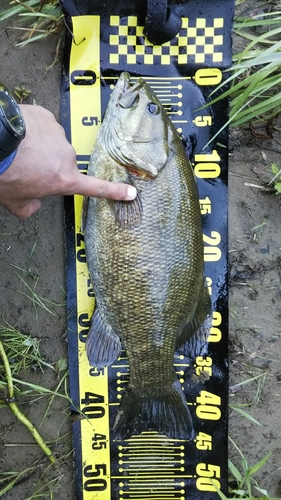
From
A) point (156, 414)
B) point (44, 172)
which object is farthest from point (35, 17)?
point (156, 414)

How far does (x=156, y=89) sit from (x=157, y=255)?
3.11 feet

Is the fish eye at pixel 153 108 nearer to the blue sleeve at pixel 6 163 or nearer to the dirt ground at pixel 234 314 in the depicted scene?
the dirt ground at pixel 234 314

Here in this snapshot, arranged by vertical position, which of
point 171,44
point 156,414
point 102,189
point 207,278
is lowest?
point 156,414

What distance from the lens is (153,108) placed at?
2203 mm

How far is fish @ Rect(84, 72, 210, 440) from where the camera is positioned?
216 centimetres

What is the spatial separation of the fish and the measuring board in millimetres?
227

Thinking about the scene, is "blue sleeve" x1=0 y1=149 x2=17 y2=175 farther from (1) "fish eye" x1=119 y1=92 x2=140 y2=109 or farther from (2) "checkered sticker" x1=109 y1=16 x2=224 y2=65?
(2) "checkered sticker" x1=109 y1=16 x2=224 y2=65

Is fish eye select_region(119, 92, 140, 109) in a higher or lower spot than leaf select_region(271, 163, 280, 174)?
higher

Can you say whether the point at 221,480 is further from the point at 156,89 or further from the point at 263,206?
the point at 156,89

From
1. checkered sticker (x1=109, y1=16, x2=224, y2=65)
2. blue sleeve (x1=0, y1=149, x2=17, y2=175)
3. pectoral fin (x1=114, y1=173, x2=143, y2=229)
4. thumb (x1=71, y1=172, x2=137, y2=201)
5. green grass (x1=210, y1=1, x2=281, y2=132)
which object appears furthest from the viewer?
checkered sticker (x1=109, y1=16, x2=224, y2=65)

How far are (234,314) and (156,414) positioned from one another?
0.70 metres

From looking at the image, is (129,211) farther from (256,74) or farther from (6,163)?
(256,74)

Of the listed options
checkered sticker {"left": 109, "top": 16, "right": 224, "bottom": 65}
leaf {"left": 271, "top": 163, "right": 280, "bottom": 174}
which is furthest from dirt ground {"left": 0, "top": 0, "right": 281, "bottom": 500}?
checkered sticker {"left": 109, "top": 16, "right": 224, "bottom": 65}

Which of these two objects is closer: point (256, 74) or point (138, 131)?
point (138, 131)
